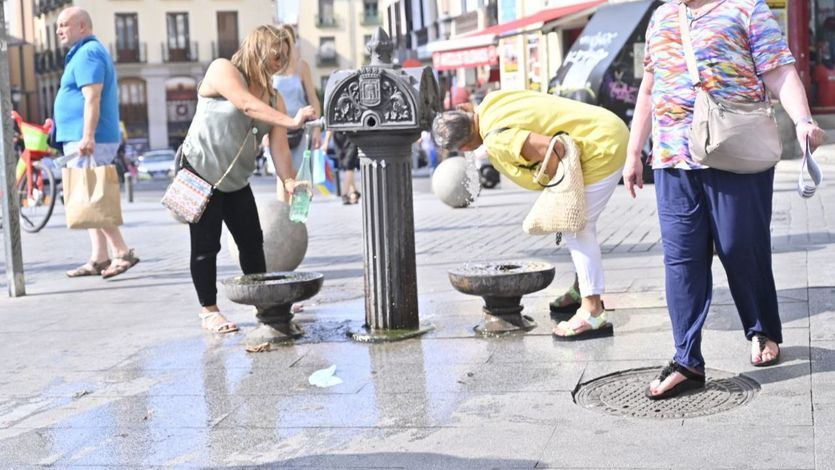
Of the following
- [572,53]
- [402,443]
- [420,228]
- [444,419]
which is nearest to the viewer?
[402,443]

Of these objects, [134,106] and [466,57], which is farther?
[134,106]

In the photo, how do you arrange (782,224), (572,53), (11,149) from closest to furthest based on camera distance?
(11,149)
(782,224)
(572,53)

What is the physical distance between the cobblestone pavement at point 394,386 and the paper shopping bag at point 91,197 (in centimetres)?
53

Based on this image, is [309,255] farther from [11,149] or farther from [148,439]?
[148,439]

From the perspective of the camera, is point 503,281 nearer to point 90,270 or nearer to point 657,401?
point 657,401

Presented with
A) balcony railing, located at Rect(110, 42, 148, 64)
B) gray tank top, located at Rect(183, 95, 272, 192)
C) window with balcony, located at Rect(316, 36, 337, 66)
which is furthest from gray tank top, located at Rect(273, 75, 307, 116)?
window with balcony, located at Rect(316, 36, 337, 66)

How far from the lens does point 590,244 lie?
6008 millimetres

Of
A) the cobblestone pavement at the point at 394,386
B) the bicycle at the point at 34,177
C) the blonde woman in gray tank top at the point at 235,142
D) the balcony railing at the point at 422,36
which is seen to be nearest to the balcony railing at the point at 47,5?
the balcony railing at the point at 422,36

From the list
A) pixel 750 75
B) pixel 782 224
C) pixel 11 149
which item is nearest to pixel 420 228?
pixel 782 224

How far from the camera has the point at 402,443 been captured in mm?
4371

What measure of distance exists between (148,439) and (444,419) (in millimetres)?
1064

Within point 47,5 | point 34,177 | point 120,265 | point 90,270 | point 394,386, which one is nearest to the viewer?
point 394,386

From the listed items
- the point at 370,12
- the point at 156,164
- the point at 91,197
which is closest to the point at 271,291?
the point at 91,197

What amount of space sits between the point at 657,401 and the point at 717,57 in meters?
1.27
